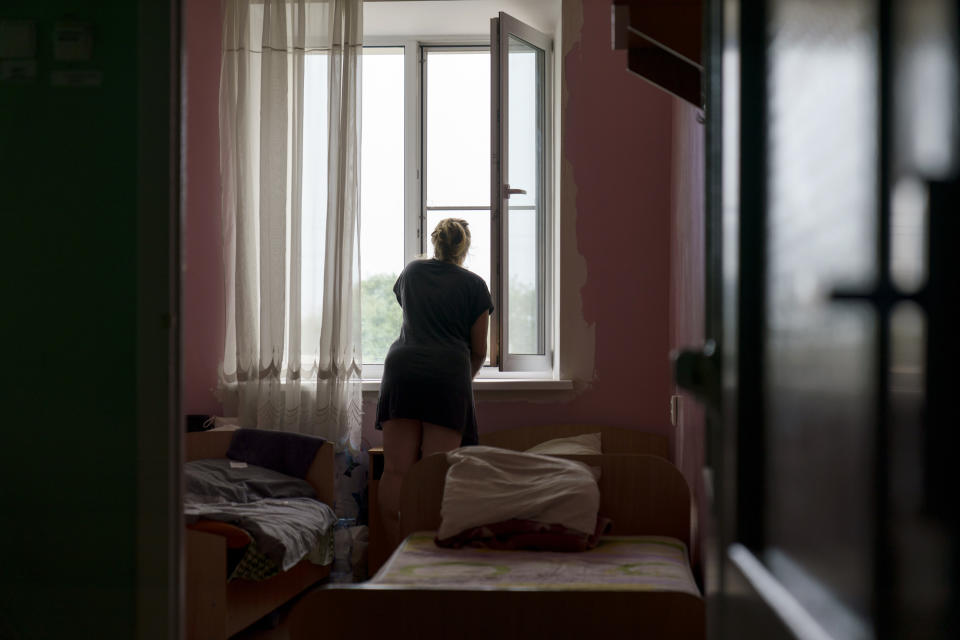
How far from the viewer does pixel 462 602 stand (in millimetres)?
1808

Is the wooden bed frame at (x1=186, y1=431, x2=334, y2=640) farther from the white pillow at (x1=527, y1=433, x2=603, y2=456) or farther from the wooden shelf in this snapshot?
the wooden shelf

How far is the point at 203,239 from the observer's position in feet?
13.9

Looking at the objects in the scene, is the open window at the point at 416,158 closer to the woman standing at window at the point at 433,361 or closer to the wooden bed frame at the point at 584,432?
the wooden bed frame at the point at 584,432

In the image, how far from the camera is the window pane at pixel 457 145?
446cm

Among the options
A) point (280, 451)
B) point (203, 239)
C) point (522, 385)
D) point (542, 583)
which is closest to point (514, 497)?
point (542, 583)

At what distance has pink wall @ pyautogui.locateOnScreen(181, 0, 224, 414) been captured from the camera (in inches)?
166

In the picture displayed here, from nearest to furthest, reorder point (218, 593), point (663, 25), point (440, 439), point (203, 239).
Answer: point (663, 25) → point (218, 593) → point (440, 439) → point (203, 239)

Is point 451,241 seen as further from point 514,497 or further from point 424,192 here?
point 514,497

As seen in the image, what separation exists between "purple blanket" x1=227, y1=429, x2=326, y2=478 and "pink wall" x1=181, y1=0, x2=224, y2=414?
610 mm

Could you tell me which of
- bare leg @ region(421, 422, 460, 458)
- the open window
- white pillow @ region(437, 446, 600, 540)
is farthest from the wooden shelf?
the open window

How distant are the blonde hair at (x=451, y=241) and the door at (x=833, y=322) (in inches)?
99.4
